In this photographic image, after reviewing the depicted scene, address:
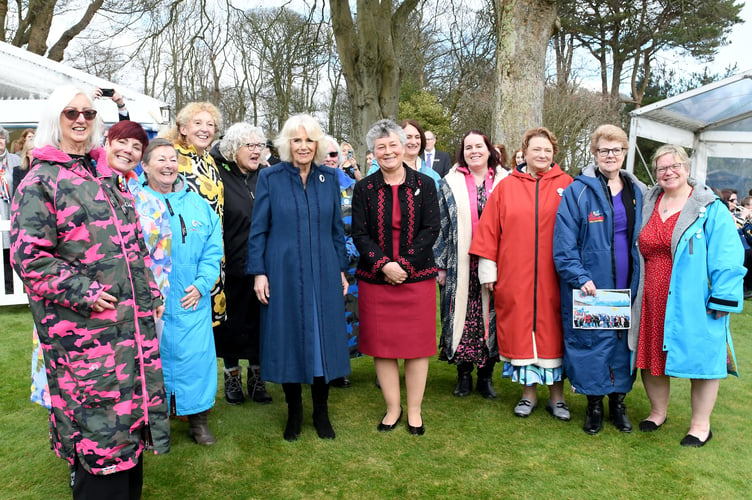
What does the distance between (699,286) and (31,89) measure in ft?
28.8

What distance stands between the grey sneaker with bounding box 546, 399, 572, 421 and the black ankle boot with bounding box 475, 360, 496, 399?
1.53ft

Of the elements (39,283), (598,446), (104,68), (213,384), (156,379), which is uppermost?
(104,68)

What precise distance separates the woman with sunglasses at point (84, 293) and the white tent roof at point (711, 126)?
9.11 metres

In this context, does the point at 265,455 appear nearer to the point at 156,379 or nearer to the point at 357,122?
the point at 156,379

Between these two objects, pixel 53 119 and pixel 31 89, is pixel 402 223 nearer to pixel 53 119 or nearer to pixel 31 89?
pixel 53 119

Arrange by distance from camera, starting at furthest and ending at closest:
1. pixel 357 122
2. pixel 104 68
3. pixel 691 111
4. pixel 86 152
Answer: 1. pixel 104 68
2. pixel 357 122
3. pixel 691 111
4. pixel 86 152

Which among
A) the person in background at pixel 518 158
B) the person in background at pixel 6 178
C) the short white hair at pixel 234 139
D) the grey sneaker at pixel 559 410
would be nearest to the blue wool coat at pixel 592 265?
the grey sneaker at pixel 559 410

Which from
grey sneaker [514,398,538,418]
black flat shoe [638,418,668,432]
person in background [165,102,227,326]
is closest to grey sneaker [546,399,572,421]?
grey sneaker [514,398,538,418]

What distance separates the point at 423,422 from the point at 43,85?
764cm

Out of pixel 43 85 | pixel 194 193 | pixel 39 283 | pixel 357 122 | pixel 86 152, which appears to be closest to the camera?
pixel 39 283

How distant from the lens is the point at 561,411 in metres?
4.03

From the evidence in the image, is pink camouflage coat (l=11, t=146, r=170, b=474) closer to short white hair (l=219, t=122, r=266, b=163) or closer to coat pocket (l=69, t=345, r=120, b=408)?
coat pocket (l=69, t=345, r=120, b=408)

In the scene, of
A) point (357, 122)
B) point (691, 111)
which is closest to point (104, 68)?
point (357, 122)

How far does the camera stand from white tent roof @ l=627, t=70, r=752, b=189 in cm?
966
